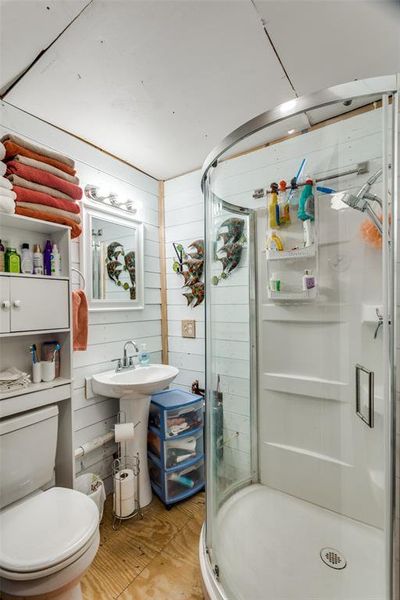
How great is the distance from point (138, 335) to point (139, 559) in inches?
54.5

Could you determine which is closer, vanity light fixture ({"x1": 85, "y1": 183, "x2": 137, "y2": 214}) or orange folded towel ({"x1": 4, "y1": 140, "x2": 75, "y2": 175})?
orange folded towel ({"x1": 4, "y1": 140, "x2": 75, "y2": 175})

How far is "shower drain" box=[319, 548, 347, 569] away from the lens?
1335mm

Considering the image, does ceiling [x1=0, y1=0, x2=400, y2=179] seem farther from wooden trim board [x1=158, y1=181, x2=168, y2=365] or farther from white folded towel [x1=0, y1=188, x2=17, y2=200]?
wooden trim board [x1=158, y1=181, x2=168, y2=365]

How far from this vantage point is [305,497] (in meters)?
1.73

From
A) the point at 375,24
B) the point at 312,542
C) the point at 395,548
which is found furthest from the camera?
the point at 312,542

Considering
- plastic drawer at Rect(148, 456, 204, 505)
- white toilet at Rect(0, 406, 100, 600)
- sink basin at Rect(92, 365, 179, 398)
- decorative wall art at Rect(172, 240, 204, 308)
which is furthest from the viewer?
decorative wall art at Rect(172, 240, 204, 308)

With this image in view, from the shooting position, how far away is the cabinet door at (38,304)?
4.67 ft

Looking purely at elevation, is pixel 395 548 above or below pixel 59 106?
below

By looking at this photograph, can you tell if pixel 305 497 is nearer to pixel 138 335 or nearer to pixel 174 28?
pixel 138 335

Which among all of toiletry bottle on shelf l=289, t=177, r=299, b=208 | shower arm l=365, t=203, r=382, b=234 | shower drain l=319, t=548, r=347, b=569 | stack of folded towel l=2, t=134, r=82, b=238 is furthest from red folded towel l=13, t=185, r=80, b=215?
shower drain l=319, t=548, r=347, b=569

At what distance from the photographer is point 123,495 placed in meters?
1.82

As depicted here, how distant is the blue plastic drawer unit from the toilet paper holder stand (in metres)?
0.15

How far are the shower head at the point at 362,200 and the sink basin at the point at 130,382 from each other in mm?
1447

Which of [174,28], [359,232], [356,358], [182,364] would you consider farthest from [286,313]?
[174,28]
